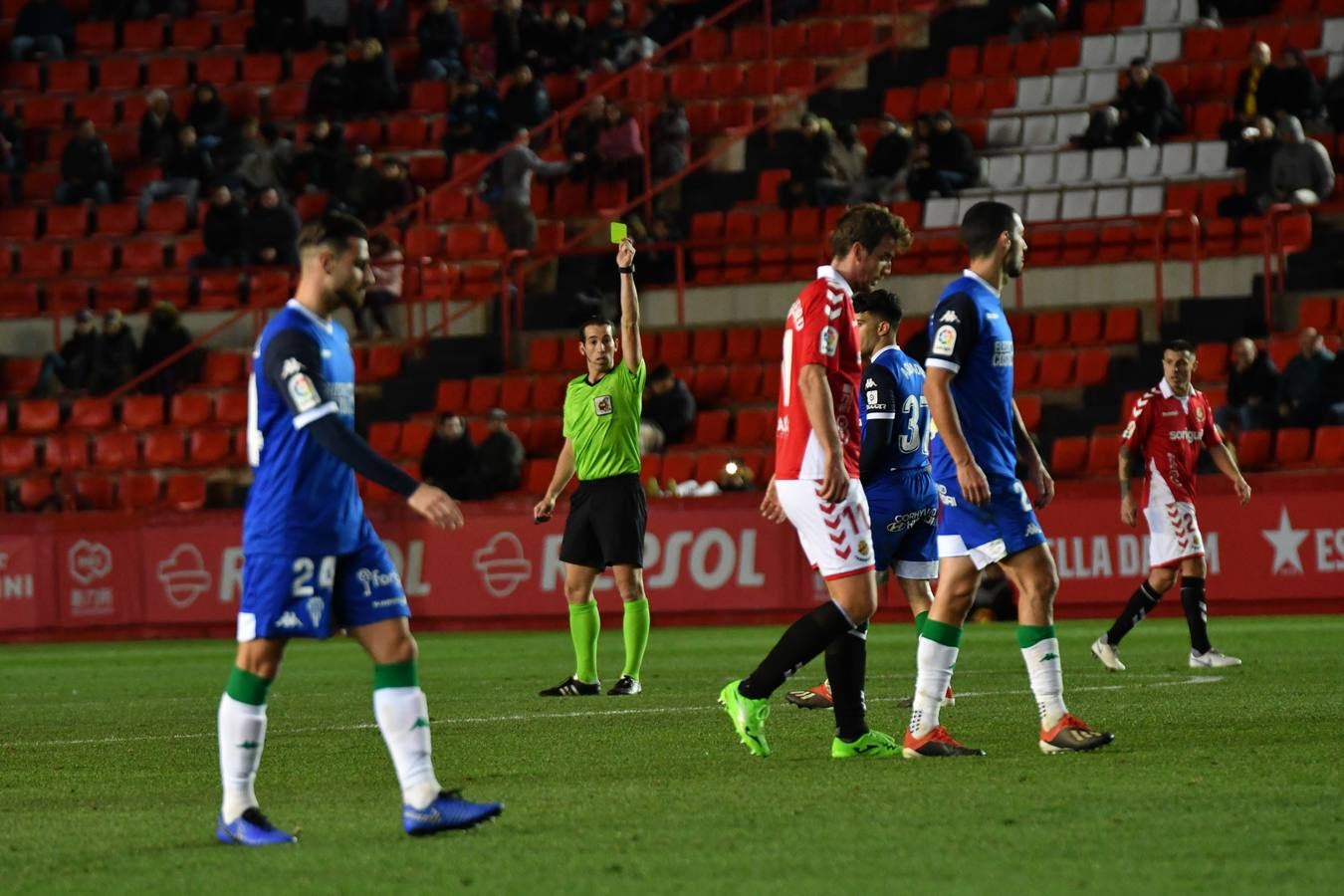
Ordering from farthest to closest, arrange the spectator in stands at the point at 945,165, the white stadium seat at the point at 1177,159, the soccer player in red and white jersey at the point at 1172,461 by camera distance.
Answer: the spectator in stands at the point at 945,165 → the white stadium seat at the point at 1177,159 → the soccer player in red and white jersey at the point at 1172,461

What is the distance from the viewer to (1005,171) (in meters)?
28.1

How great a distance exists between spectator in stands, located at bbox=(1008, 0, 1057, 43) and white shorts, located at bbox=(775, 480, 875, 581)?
21.7 metres

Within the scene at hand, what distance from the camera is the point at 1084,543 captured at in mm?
21734

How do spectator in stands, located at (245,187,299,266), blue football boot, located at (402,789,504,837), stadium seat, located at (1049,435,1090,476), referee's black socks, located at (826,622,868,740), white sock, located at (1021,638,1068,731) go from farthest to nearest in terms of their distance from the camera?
spectator in stands, located at (245,187,299,266) < stadium seat, located at (1049,435,1090,476) < referee's black socks, located at (826,622,868,740) < white sock, located at (1021,638,1068,731) < blue football boot, located at (402,789,504,837)

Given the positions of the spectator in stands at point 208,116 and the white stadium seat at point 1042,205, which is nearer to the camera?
the white stadium seat at point 1042,205

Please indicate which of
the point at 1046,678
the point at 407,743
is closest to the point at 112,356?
the point at 1046,678

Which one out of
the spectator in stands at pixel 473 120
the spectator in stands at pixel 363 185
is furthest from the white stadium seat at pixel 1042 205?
the spectator in stands at pixel 363 185

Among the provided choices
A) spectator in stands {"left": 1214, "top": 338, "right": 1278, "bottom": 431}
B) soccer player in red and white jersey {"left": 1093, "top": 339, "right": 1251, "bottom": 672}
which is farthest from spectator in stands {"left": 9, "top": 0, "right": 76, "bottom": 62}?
soccer player in red and white jersey {"left": 1093, "top": 339, "right": 1251, "bottom": 672}

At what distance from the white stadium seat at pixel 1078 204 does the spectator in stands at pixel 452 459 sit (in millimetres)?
7942

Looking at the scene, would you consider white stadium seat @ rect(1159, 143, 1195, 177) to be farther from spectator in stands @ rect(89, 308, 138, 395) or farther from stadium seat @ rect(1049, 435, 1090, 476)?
spectator in stands @ rect(89, 308, 138, 395)

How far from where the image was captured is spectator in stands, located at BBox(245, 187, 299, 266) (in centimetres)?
2980

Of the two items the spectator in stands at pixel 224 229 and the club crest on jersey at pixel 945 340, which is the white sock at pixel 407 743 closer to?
the club crest on jersey at pixel 945 340

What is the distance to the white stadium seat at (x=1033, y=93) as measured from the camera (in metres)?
29.0

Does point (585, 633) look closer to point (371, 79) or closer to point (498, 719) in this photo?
point (498, 719)
